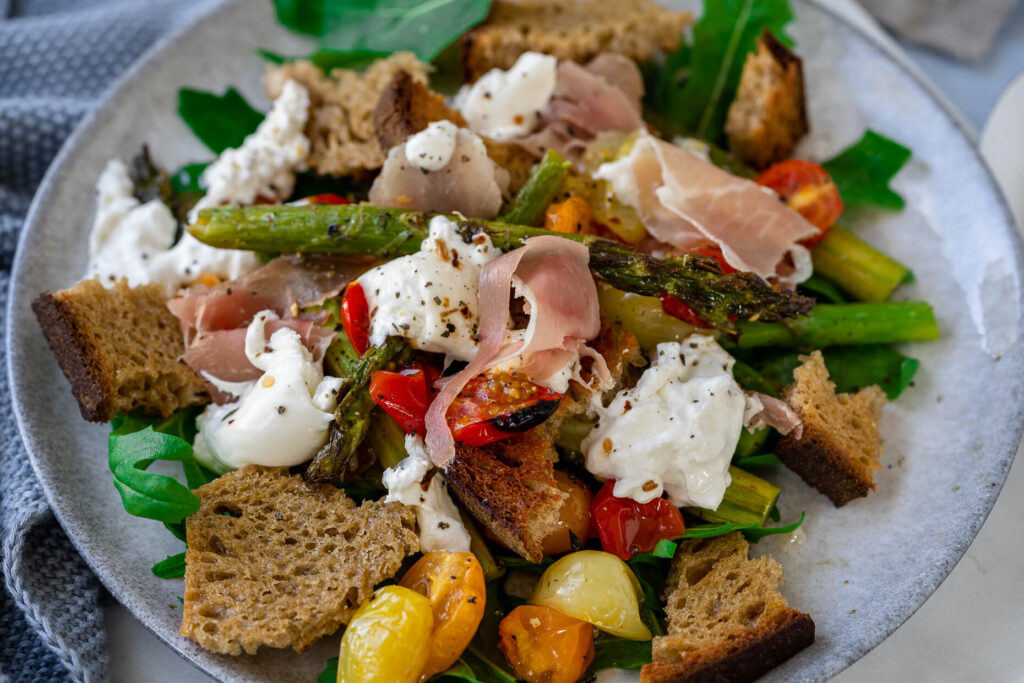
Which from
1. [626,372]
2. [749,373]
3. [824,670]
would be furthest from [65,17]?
[824,670]

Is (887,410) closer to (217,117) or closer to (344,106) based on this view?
(344,106)

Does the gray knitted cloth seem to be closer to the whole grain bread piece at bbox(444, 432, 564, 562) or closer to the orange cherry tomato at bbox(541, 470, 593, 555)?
the whole grain bread piece at bbox(444, 432, 564, 562)

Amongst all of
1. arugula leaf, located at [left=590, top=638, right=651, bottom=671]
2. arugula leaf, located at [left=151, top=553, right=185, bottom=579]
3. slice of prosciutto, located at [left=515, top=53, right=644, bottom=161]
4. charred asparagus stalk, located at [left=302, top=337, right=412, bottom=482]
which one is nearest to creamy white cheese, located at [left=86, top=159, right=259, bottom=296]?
charred asparagus stalk, located at [left=302, top=337, right=412, bottom=482]

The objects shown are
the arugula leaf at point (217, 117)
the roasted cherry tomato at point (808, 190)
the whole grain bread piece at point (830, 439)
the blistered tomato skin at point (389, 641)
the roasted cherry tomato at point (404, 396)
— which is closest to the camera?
the blistered tomato skin at point (389, 641)

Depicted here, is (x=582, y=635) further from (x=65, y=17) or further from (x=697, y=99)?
(x=65, y=17)

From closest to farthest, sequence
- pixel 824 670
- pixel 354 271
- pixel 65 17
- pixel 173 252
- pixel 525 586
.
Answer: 1. pixel 824 670
2. pixel 525 586
3. pixel 354 271
4. pixel 173 252
5. pixel 65 17

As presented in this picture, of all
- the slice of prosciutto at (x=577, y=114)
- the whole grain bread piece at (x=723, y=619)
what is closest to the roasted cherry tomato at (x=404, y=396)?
the whole grain bread piece at (x=723, y=619)

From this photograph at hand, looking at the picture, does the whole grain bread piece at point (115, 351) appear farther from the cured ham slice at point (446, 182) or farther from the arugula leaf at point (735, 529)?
the arugula leaf at point (735, 529)
